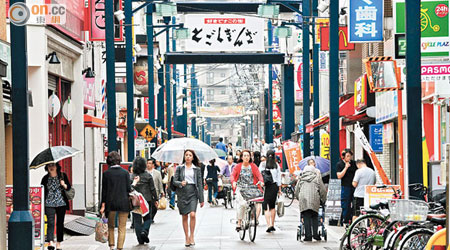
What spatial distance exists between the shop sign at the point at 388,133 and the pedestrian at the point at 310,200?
39.4 feet

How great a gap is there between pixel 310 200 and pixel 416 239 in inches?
266

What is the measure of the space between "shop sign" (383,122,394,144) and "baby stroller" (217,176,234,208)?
18.0ft

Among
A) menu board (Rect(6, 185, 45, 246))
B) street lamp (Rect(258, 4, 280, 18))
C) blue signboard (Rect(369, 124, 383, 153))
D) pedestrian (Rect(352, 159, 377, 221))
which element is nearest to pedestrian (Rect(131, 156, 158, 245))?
menu board (Rect(6, 185, 45, 246))

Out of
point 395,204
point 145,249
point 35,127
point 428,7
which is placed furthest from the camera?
point 35,127

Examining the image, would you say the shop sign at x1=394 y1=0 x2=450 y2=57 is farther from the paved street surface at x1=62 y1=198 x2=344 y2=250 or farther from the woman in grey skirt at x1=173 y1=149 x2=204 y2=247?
the woman in grey skirt at x1=173 y1=149 x2=204 y2=247

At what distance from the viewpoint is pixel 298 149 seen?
33.2m

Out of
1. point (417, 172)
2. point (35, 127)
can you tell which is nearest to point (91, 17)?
point (35, 127)

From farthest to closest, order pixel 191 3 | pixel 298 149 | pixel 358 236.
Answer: pixel 191 3
pixel 298 149
pixel 358 236

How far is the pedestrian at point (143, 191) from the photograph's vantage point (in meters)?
18.0

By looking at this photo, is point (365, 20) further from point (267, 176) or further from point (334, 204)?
point (267, 176)

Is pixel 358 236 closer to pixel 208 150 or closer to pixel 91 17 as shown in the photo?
pixel 208 150

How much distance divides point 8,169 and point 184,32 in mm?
14058

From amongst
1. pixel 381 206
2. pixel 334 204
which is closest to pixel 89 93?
pixel 334 204

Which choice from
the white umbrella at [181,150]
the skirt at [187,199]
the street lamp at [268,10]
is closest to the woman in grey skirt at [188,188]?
the skirt at [187,199]
